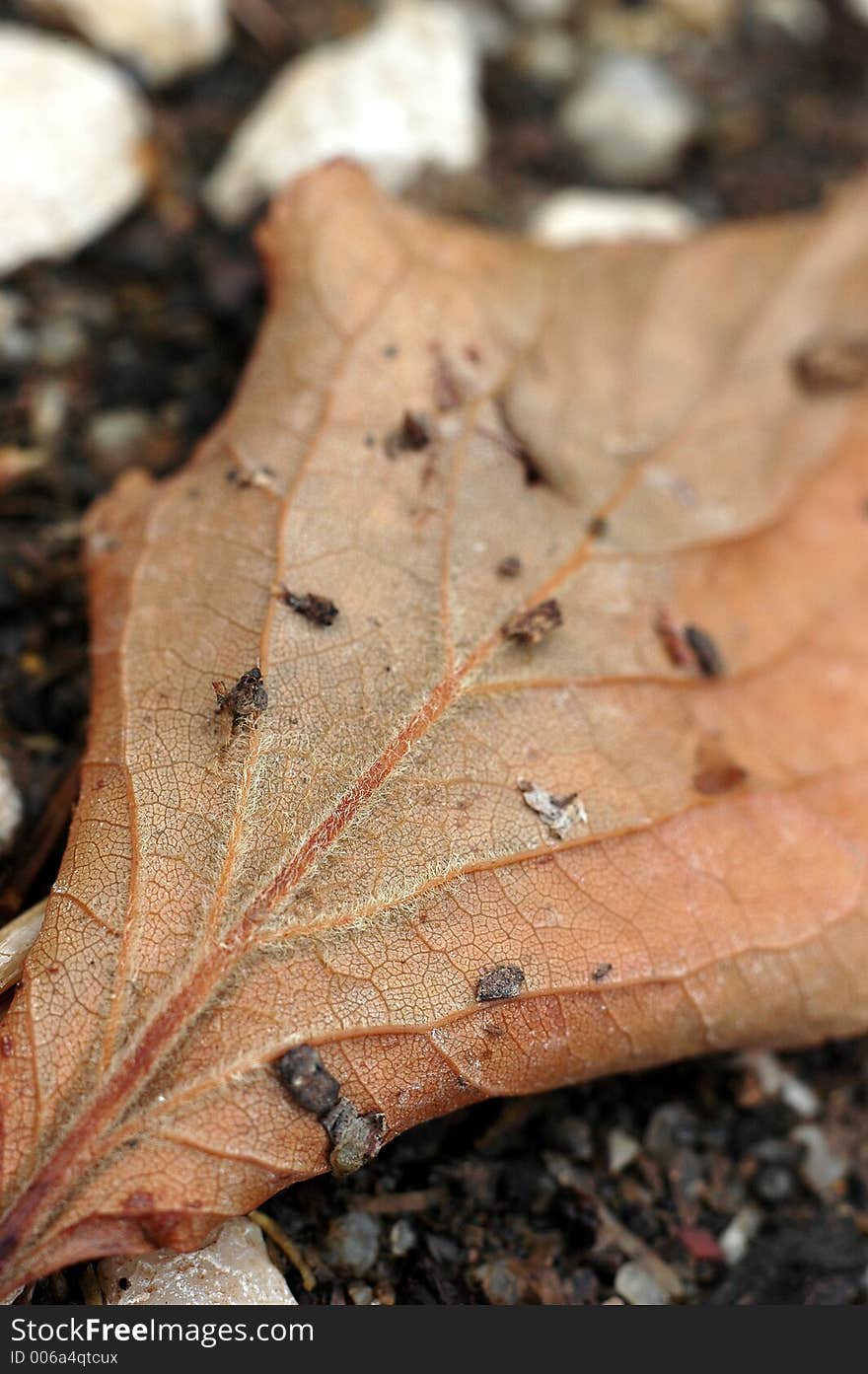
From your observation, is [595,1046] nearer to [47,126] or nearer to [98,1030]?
[98,1030]

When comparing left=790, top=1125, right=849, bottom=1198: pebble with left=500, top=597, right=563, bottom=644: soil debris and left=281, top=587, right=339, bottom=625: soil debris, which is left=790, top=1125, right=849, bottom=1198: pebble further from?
left=281, top=587, right=339, bottom=625: soil debris

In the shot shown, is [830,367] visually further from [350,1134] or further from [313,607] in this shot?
[350,1134]

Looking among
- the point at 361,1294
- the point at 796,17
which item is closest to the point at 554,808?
the point at 361,1294

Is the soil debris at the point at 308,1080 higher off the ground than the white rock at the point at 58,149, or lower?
lower

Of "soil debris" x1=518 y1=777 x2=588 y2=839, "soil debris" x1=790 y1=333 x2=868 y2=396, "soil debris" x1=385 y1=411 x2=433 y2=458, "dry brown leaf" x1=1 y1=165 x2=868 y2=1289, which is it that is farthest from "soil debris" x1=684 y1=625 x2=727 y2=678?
"soil debris" x1=790 y1=333 x2=868 y2=396

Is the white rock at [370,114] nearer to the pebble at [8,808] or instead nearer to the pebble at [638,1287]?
the pebble at [8,808]

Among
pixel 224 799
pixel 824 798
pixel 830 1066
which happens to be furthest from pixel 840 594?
pixel 224 799

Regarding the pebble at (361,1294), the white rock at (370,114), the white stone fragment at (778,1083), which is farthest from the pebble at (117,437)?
the white stone fragment at (778,1083)
